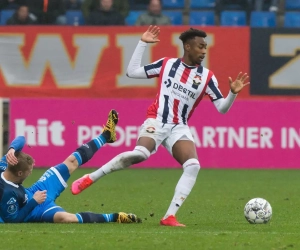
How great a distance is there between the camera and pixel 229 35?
1784cm

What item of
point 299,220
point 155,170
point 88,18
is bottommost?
point 155,170

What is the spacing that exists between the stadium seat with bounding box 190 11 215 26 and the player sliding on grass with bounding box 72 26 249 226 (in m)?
8.73

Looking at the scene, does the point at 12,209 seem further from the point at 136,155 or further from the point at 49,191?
A: the point at 136,155

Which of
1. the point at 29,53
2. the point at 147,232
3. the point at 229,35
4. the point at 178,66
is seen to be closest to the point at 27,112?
the point at 29,53

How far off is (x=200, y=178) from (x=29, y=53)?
437 cm

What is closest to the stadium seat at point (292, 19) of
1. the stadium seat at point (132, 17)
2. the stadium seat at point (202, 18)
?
the stadium seat at point (202, 18)

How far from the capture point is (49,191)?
948cm

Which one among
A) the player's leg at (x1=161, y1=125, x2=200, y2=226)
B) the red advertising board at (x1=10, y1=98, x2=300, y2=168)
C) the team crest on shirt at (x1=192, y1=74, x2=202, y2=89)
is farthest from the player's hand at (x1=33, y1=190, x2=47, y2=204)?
the red advertising board at (x1=10, y1=98, x2=300, y2=168)

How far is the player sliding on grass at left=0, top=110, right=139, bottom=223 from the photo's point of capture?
9.09m

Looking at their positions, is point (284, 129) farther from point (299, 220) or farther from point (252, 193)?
point (299, 220)

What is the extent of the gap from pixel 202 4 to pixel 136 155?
9.99 metres

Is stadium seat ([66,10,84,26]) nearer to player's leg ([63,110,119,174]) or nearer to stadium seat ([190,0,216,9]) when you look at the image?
stadium seat ([190,0,216,9])

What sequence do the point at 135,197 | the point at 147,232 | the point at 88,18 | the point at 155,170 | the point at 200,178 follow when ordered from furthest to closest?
the point at 88,18 → the point at 155,170 → the point at 200,178 → the point at 135,197 → the point at 147,232

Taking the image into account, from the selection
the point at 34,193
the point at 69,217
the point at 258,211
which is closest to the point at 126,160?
the point at 69,217
